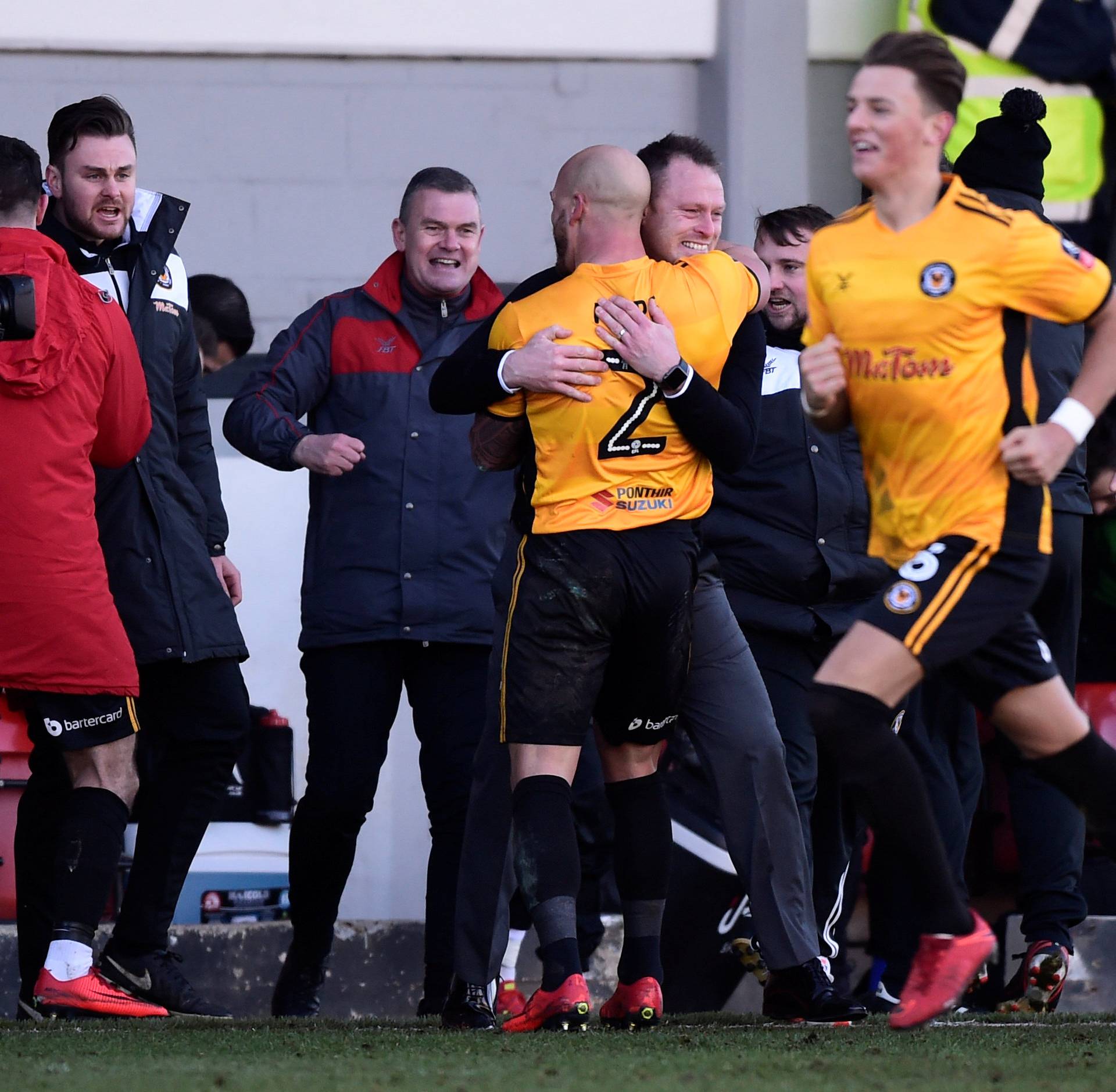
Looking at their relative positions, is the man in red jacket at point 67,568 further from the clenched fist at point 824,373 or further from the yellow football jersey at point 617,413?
the clenched fist at point 824,373

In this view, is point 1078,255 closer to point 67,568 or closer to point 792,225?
point 792,225

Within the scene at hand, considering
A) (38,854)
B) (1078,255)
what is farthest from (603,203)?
(38,854)

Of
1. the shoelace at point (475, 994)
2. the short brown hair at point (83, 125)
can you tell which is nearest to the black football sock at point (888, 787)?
the shoelace at point (475, 994)

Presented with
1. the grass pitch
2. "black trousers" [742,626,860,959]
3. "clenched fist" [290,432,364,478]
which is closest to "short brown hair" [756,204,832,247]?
"black trousers" [742,626,860,959]

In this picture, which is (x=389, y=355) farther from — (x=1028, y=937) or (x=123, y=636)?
(x=1028, y=937)

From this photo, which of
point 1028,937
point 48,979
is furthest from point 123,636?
point 1028,937

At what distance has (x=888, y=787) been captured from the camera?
3.14m

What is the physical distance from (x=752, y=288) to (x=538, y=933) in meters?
1.22

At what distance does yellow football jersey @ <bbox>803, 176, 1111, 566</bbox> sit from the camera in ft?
10.3

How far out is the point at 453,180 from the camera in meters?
4.54

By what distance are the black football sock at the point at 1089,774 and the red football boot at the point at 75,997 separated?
5.85 feet

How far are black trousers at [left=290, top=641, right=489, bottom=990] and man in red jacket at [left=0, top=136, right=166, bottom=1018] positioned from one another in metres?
0.48

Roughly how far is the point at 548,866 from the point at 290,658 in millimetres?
2803

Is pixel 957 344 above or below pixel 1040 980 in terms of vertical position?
above
